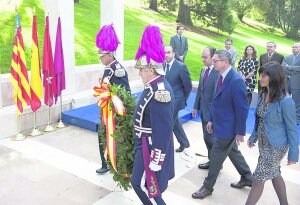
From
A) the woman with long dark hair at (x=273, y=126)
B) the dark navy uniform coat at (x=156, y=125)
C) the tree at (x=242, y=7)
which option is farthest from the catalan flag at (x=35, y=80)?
the tree at (x=242, y=7)

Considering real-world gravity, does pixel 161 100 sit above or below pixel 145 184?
above

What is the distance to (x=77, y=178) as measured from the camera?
4539 mm

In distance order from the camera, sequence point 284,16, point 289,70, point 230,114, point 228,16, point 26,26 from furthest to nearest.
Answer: point 284,16
point 228,16
point 26,26
point 289,70
point 230,114

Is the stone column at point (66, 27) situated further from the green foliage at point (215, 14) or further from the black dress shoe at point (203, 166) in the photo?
the green foliage at point (215, 14)

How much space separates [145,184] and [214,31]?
17239 millimetres

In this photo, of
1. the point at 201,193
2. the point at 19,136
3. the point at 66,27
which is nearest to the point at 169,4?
the point at 66,27

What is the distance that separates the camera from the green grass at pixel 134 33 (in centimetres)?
1045

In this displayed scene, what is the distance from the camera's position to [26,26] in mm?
10570

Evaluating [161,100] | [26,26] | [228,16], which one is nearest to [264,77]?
[161,100]

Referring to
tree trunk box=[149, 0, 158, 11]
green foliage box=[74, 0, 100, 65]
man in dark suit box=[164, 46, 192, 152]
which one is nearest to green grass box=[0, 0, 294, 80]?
green foliage box=[74, 0, 100, 65]

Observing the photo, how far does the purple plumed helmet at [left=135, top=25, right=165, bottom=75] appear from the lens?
2926 mm

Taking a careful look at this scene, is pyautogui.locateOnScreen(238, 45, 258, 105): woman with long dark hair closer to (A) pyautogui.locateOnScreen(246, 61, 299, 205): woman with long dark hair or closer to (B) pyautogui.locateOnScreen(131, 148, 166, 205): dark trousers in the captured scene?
(A) pyautogui.locateOnScreen(246, 61, 299, 205): woman with long dark hair

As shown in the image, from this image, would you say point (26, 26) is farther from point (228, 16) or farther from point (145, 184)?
point (228, 16)

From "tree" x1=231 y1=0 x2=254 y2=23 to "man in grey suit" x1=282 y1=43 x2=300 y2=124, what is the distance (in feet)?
45.1
